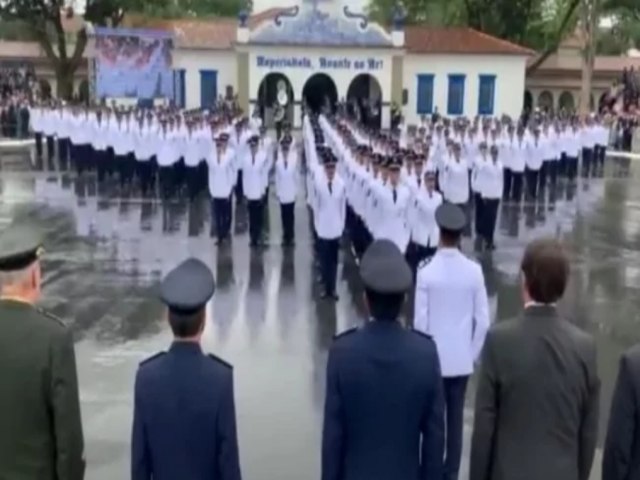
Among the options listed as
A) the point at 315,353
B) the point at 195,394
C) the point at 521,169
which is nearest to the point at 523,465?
the point at 195,394

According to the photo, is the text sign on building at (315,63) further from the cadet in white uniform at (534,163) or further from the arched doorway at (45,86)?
the cadet in white uniform at (534,163)

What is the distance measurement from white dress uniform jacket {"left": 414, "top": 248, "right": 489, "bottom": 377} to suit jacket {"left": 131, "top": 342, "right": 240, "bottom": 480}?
7.68 feet

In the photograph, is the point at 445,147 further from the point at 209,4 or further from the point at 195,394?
the point at 209,4

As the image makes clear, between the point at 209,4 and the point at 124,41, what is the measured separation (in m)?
32.5

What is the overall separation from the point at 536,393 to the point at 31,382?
1960mm

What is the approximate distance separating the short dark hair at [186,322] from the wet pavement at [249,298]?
Answer: 1.70 meters

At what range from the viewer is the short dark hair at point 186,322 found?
12.9ft

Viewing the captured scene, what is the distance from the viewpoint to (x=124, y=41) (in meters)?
35.7

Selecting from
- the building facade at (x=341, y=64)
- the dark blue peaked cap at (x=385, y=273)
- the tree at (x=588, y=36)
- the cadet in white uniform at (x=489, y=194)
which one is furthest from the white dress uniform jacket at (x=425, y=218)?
the tree at (x=588, y=36)

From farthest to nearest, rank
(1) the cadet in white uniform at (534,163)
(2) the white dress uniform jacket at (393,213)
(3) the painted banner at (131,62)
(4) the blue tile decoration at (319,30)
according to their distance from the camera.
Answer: (4) the blue tile decoration at (319,30)
(3) the painted banner at (131,62)
(1) the cadet in white uniform at (534,163)
(2) the white dress uniform jacket at (393,213)

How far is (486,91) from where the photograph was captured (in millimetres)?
42906

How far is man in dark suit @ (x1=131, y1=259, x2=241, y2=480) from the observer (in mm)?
3953

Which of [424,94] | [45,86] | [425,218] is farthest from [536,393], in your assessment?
[45,86]

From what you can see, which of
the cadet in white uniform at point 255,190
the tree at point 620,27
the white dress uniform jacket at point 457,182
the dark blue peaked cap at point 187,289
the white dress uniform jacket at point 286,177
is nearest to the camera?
the dark blue peaked cap at point 187,289
